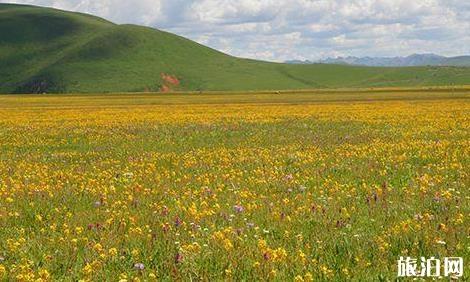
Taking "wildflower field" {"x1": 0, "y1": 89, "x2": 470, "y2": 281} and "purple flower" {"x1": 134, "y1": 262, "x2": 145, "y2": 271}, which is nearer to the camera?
"purple flower" {"x1": 134, "y1": 262, "x2": 145, "y2": 271}

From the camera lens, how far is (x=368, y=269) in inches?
267

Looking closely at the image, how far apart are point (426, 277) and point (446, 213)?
3.43m

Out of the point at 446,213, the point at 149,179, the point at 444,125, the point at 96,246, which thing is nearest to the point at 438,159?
the point at 446,213

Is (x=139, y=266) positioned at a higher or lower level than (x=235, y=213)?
higher
